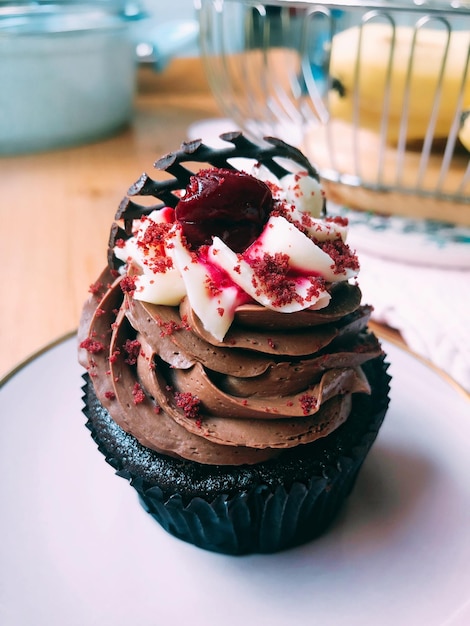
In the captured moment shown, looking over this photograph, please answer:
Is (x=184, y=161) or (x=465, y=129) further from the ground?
(x=184, y=161)

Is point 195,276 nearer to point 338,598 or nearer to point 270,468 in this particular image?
point 270,468

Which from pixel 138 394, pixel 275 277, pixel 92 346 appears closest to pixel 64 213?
pixel 92 346

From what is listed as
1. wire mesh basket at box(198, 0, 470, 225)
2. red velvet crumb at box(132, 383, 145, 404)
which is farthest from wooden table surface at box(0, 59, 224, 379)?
wire mesh basket at box(198, 0, 470, 225)

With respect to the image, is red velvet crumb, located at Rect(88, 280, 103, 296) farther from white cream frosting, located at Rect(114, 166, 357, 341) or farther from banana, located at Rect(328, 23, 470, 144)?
banana, located at Rect(328, 23, 470, 144)

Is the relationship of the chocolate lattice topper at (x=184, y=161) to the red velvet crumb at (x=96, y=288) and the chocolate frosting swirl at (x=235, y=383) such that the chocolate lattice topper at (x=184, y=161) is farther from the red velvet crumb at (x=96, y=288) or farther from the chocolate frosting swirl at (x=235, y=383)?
the chocolate frosting swirl at (x=235, y=383)

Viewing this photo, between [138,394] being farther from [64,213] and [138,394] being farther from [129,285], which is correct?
[64,213]

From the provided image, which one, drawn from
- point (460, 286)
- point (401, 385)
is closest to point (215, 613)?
point (401, 385)

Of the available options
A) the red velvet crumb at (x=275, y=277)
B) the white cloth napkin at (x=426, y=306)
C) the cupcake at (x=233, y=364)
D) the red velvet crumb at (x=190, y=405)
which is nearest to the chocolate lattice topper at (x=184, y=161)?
the cupcake at (x=233, y=364)
